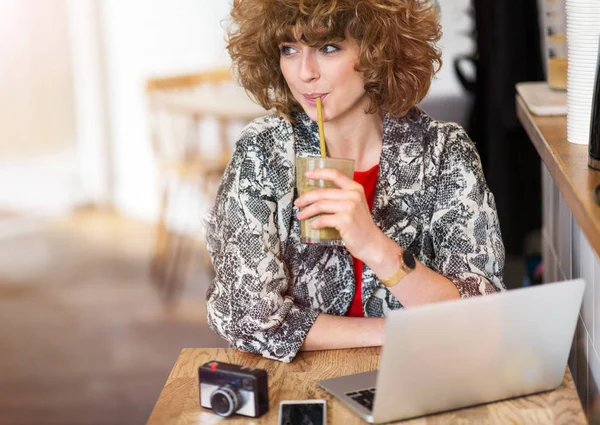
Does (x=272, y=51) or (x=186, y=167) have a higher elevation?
(x=272, y=51)

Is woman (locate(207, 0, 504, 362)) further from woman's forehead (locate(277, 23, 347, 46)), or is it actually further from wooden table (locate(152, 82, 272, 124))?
wooden table (locate(152, 82, 272, 124))

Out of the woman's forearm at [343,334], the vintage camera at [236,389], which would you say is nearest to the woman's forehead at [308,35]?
the woman's forearm at [343,334]

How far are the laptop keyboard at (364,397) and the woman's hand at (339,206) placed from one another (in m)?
0.25

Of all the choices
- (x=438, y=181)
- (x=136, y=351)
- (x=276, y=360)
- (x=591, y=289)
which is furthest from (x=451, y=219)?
(x=136, y=351)

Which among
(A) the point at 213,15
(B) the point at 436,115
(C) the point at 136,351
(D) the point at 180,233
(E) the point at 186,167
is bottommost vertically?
(C) the point at 136,351

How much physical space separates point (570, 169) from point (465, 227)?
29 centimetres

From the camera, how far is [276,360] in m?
1.55

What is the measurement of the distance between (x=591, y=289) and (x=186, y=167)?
2.03 m

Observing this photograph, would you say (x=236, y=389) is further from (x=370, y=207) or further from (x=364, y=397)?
(x=370, y=207)

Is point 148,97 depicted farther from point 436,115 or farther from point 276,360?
point 276,360

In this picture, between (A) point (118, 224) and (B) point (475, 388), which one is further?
(A) point (118, 224)

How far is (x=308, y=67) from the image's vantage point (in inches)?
64.7

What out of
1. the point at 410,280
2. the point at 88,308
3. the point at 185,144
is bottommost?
the point at 88,308

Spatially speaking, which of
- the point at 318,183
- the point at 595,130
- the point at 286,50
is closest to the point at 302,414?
the point at 318,183
